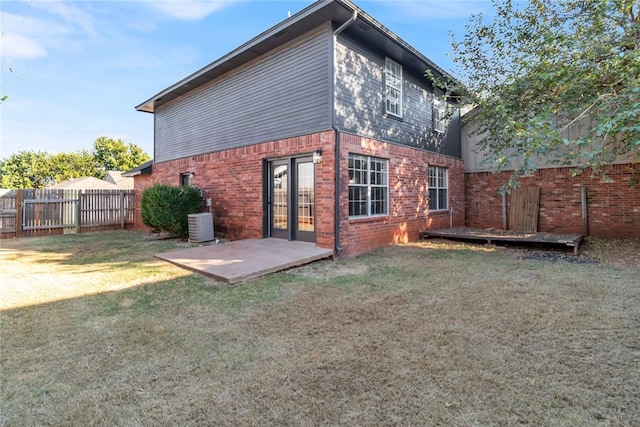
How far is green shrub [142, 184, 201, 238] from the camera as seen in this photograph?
31.0 feet

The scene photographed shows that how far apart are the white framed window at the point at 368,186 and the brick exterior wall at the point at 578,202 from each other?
566 centimetres

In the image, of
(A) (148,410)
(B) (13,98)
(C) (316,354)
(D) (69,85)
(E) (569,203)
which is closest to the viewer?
(A) (148,410)

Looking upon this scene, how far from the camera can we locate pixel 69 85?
46.4 feet

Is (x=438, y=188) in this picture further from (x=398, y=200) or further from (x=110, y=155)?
(x=110, y=155)

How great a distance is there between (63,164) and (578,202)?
49.4m

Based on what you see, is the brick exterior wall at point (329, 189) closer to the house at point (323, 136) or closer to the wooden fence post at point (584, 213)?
the house at point (323, 136)

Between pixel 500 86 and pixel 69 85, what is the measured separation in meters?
17.2

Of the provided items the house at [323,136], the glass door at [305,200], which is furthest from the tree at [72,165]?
the glass door at [305,200]

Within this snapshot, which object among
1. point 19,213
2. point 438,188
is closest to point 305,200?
point 438,188

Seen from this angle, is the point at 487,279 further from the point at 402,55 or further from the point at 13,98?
the point at 13,98

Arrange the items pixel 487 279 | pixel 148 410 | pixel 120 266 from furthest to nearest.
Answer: pixel 120 266 < pixel 487 279 < pixel 148 410

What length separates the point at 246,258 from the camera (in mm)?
6531

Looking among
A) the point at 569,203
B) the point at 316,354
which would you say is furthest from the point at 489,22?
the point at 316,354

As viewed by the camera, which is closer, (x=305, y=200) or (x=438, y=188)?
(x=305, y=200)
